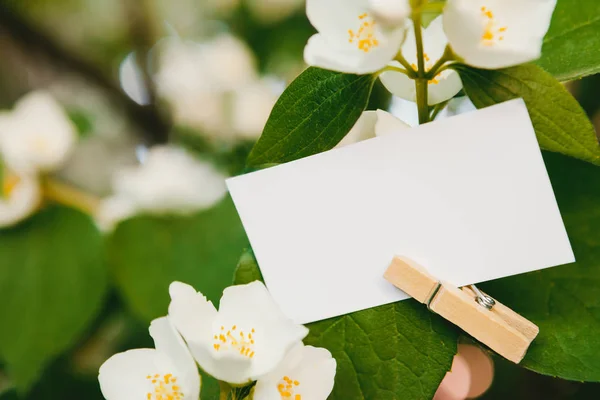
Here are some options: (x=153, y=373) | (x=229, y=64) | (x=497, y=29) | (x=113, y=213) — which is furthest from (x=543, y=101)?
(x=229, y=64)

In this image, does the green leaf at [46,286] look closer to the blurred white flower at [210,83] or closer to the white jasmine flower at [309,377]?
the white jasmine flower at [309,377]

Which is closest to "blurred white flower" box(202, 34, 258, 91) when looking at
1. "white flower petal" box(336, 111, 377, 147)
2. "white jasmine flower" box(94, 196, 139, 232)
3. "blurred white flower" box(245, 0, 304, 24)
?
"blurred white flower" box(245, 0, 304, 24)

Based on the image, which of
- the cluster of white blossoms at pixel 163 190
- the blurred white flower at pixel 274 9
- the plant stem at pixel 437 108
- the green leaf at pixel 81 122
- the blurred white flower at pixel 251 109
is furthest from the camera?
the blurred white flower at pixel 274 9

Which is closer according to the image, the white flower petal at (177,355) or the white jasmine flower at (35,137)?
the white flower petal at (177,355)

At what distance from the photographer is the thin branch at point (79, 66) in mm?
1040

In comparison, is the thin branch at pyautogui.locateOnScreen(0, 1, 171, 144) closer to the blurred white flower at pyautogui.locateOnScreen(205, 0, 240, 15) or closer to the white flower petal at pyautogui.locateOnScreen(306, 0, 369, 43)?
the blurred white flower at pyautogui.locateOnScreen(205, 0, 240, 15)

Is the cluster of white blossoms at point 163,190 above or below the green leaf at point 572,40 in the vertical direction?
below

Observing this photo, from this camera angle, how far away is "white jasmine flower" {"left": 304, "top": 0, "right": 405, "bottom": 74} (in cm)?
32

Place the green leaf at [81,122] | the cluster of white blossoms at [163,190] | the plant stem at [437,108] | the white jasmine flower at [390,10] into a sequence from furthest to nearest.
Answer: the green leaf at [81,122]
the cluster of white blossoms at [163,190]
the plant stem at [437,108]
the white jasmine flower at [390,10]

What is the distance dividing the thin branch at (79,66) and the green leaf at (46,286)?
56 centimetres

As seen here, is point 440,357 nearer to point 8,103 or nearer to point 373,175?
point 373,175

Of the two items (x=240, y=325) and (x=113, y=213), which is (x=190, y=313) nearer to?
(x=240, y=325)

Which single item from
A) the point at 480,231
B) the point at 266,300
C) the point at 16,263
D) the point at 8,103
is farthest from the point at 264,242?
the point at 8,103

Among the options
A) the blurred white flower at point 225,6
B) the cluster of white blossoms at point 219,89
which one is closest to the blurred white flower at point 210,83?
the cluster of white blossoms at point 219,89
